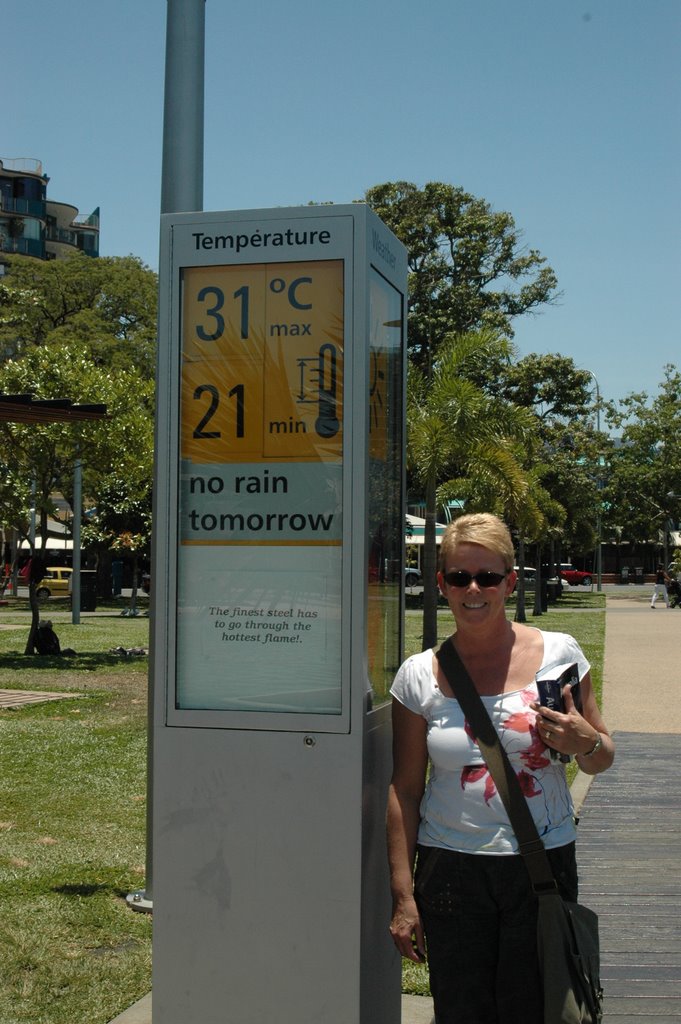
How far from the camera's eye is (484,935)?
304 centimetres

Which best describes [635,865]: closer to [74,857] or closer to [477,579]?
[74,857]

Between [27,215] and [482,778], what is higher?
Result: [27,215]

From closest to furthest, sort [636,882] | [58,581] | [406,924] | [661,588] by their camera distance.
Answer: [406,924], [636,882], [661,588], [58,581]

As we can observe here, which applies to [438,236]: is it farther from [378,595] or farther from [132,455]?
[378,595]

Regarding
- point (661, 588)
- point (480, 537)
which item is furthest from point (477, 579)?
point (661, 588)

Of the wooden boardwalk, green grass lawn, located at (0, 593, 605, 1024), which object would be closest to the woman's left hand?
the wooden boardwalk

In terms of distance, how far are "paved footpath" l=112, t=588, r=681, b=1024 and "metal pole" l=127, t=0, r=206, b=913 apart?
2.06 m

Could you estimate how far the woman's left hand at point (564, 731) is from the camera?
295 cm

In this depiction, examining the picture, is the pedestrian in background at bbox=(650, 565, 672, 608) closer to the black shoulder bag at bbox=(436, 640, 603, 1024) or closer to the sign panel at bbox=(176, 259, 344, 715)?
the sign panel at bbox=(176, 259, 344, 715)

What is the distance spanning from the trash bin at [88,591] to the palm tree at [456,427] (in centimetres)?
1359

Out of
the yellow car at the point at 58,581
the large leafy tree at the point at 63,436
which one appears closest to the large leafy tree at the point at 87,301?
the yellow car at the point at 58,581

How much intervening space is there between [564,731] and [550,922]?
45 cm

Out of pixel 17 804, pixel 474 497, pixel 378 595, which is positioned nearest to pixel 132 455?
pixel 17 804

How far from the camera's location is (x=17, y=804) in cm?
809
